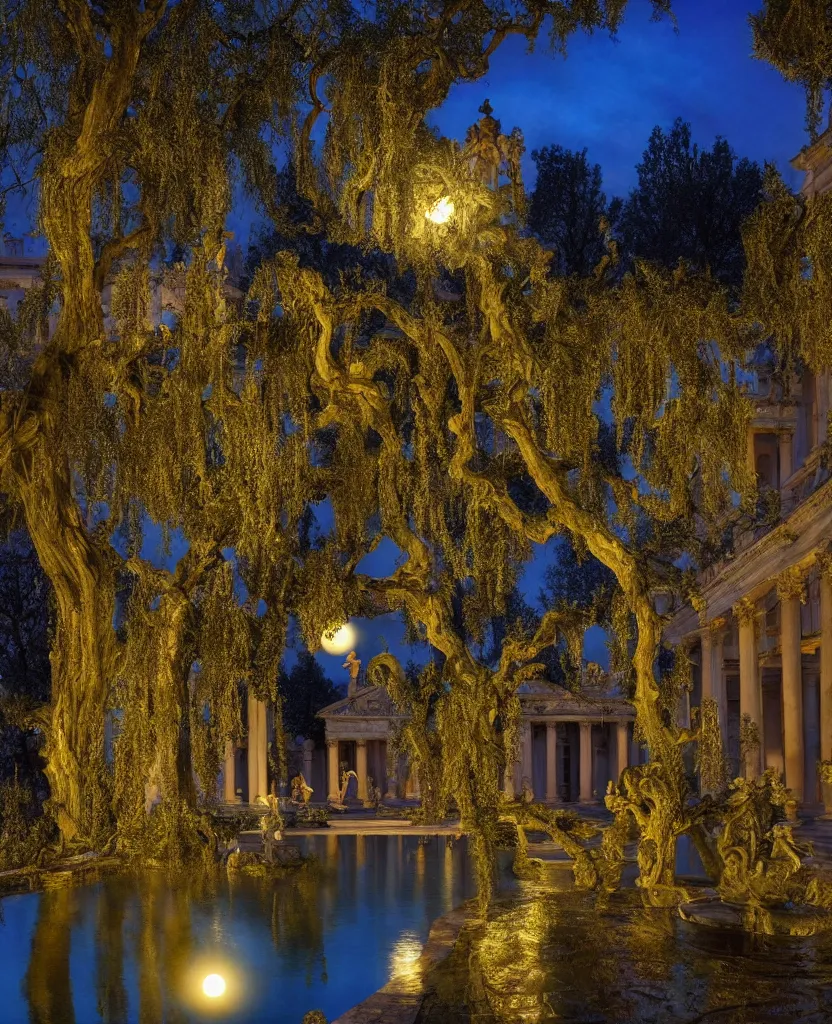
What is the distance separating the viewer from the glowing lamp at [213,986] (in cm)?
1174

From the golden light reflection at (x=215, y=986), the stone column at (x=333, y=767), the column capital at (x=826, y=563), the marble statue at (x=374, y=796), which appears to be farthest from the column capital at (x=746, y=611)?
the golden light reflection at (x=215, y=986)

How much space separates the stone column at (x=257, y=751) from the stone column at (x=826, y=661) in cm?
1787

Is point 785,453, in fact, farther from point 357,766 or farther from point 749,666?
point 357,766

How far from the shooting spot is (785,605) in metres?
33.8

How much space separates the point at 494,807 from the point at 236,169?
26.3 ft

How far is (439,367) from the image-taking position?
15.0m

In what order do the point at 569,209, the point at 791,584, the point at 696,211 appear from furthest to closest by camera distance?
1. the point at 569,209
2. the point at 696,211
3. the point at 791,584

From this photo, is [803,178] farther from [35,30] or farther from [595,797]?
[35,30]

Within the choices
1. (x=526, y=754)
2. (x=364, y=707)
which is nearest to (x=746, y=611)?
(x=526, y=754)

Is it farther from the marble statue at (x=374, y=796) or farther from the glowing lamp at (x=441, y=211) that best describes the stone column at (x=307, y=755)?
the glowing lamp at (x=441, y=211)

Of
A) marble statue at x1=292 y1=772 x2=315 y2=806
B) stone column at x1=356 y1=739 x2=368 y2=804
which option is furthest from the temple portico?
marble statue at x1=292 y1=772 x2=315 y2=806

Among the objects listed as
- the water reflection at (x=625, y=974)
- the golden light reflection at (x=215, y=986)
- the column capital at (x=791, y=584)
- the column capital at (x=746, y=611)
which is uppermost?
the column capital at (x=791, y=584)

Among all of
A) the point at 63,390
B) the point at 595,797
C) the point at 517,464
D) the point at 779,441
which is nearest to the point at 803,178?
the point at 779,441

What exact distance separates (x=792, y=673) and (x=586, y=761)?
45.4ft
